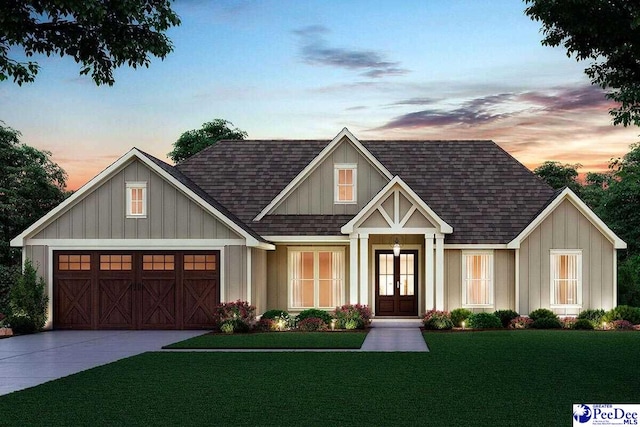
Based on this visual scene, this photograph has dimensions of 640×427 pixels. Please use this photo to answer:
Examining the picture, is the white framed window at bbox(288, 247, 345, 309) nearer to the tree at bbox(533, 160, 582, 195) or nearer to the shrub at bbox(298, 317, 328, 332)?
the shrub at bbox(298, 317, 328, 332)

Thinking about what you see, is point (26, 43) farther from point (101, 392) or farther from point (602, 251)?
point (602, 251)

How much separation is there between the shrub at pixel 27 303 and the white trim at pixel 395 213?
9.45 meters

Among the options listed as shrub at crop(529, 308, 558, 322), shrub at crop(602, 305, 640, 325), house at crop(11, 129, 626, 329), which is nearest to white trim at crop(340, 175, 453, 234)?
house at crop(11, 129, 626, 329)

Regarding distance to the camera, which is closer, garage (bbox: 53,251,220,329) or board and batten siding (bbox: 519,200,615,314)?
garage (bbox: 53,251,220,329)

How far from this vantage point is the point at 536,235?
28.8 m

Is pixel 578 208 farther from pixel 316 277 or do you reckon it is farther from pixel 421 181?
pixel 316 277

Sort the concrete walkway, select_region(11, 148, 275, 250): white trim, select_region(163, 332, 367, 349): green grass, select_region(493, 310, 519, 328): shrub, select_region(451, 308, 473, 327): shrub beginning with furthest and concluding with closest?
select_region(493, 310, 519, 328): shrub < select_region(451, 308, 473, 327): shrub < select_region(11, 148, 275, 250): white trim < select_region(163, 332, 367, 349): green grass < the concrete walkway

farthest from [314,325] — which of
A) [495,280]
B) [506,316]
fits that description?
[495,280]

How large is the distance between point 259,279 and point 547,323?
916cm

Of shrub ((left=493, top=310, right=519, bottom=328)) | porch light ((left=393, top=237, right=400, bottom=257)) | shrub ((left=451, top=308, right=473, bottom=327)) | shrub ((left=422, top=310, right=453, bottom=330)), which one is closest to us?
shrub ((left=422, top=310, right=453, bottom=330))

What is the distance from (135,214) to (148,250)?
1173 mm

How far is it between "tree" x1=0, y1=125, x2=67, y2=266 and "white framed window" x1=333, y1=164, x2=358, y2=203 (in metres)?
18.0

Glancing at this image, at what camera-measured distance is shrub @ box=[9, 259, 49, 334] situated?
85.1 feet

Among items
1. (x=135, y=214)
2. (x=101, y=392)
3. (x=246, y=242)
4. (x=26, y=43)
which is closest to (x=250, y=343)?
(x=246, y=242)
